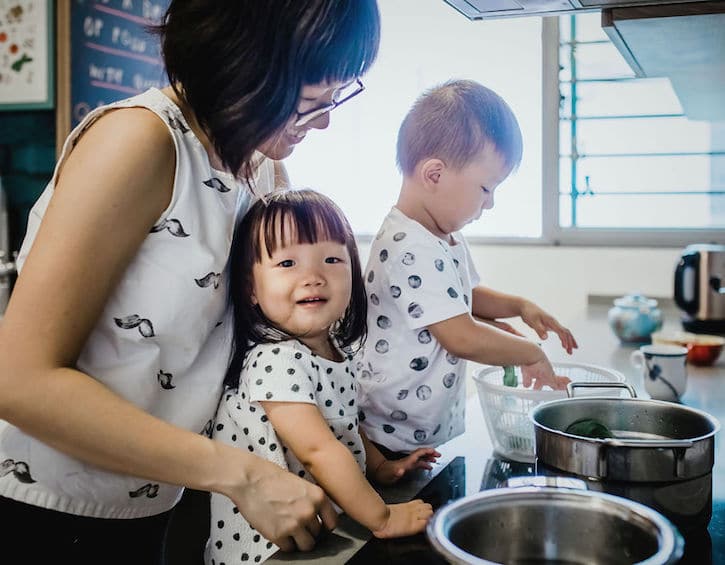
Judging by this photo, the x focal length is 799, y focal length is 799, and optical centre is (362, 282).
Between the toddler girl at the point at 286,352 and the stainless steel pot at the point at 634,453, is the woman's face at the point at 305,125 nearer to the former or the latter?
the toddler girl at the point at 286,352

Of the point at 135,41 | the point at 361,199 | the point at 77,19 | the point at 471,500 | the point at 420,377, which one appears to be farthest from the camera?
the point at 361,199

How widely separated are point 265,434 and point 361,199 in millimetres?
3161

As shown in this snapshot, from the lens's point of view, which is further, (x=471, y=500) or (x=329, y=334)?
(x=329, y=334)

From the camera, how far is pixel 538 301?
3.57 meters

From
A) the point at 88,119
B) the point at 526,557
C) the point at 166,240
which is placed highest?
the point at 88,119

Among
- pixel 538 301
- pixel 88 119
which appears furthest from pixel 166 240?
pixel 538 301

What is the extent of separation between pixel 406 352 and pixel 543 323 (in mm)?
431

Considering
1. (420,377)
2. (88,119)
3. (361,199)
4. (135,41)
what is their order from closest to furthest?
1. (88,119)
2. (420,377)
3. (135,41)
4. (361,199)

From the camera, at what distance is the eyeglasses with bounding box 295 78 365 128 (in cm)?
105

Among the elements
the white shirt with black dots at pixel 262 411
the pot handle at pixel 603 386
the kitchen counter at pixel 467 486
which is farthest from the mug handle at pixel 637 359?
the white shirt with black dots at pixel 262 411

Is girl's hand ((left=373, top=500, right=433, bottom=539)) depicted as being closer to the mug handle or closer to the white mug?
the white mug

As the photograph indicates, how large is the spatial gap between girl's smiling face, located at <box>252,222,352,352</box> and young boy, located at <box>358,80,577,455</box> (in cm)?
29

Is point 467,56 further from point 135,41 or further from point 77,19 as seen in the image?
point 77,19

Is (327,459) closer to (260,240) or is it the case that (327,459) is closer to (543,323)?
(260,240)
